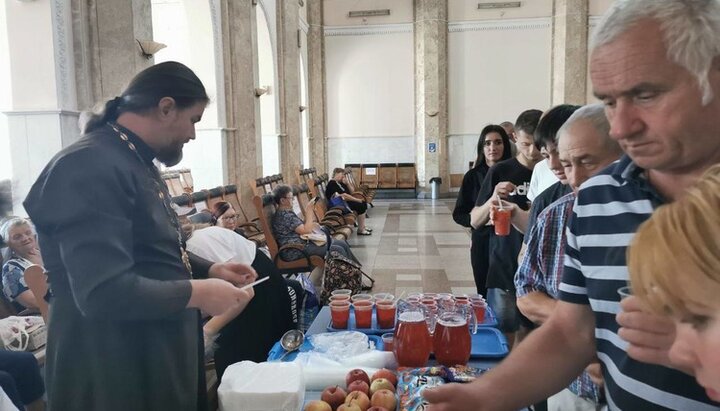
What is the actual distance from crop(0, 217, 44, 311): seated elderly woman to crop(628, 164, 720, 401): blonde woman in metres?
3.29

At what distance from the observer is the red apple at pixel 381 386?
139 centimetres

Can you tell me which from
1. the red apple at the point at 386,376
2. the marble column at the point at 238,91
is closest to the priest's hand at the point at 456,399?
the red apple at the point at 386,376

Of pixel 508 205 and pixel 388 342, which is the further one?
pixel 508 205

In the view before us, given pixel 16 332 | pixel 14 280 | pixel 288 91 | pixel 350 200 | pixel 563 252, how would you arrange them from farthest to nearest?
pixel 288 91
pixel 350 200
pixel 14 280
pixel 16 332
pixel 563 252

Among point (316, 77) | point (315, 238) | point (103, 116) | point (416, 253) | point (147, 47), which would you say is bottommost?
point (416, 253)

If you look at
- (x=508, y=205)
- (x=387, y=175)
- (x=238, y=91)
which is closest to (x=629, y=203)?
(x=508, y=205)

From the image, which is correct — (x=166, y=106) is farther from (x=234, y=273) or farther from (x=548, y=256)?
(x=548, y=256)

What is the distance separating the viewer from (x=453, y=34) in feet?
45.7

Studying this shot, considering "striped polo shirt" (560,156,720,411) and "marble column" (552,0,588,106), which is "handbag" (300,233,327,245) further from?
"marble column" (552,0,588,106)

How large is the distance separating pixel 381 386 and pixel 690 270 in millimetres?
1015

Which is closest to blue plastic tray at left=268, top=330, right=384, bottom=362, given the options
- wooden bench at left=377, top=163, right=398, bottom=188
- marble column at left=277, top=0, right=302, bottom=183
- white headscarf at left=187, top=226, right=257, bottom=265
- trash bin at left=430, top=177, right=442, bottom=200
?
white headscarf at left=187, top=226, right=257, bottom=265

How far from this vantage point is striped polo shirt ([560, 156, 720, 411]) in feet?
2.88

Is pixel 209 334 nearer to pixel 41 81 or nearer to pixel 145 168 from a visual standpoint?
pixel 145 168

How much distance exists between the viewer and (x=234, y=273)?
1.80m
